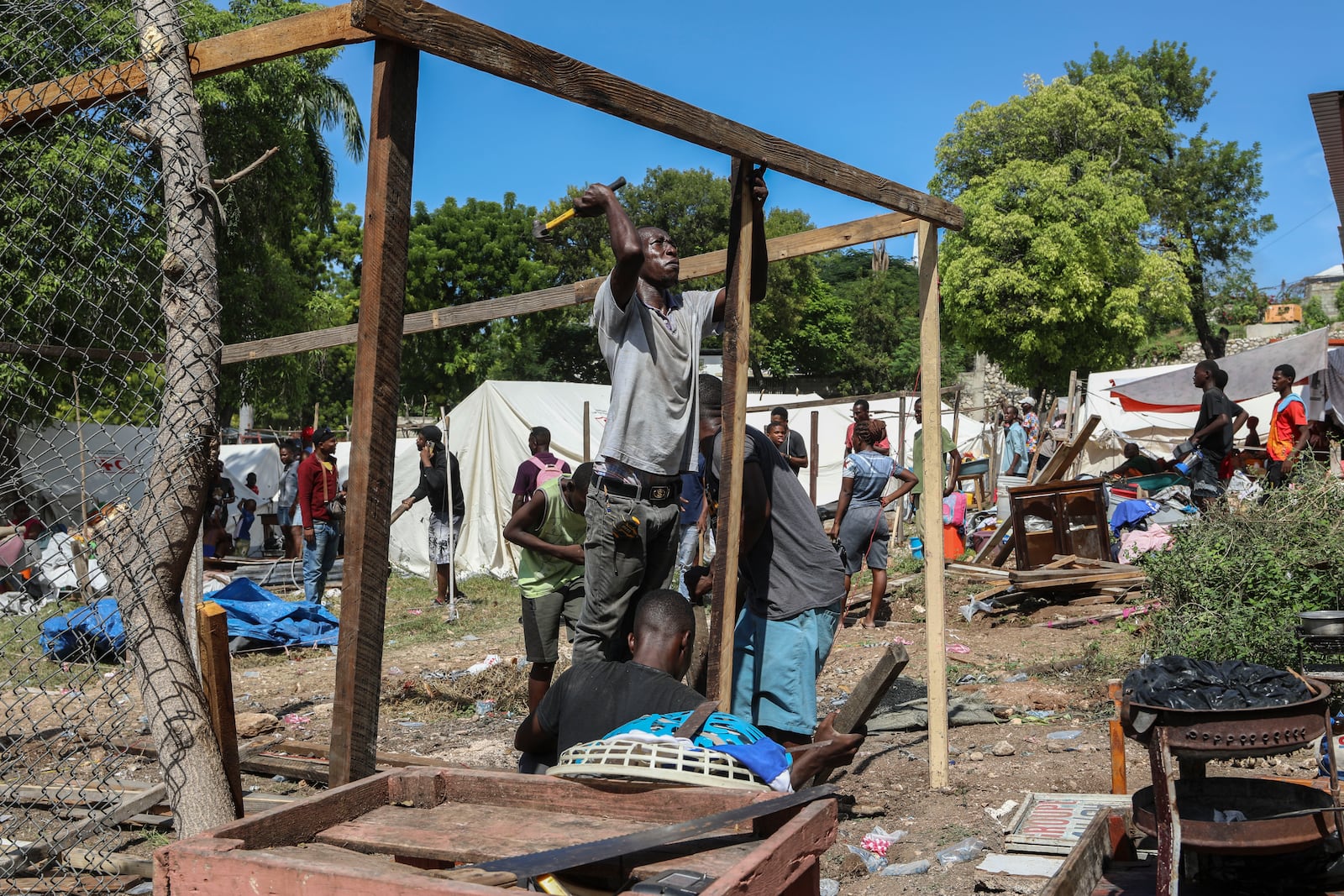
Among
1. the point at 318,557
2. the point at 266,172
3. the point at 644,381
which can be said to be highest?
the point at 266,172

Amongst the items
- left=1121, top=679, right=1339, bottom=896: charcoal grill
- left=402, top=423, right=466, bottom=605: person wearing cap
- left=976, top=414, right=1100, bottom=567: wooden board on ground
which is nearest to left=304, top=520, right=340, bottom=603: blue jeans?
left=402, top=423, right=466, bottom=605: person wearing cap

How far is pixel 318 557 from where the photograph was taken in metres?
10.5

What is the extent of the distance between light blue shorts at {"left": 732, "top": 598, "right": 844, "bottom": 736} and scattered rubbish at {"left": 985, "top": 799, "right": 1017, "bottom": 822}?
1.03 meters

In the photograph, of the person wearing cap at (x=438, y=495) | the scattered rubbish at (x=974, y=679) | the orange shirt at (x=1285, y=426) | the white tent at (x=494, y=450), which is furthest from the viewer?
the white tent at (x=494, y=450)

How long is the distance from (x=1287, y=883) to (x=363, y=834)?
10.4ft

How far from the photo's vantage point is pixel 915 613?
10281 millimetres

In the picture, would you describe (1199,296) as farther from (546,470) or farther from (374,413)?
(374,413)

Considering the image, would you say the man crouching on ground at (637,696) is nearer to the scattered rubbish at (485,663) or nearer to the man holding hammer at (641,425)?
the man holding hammer at (641,425)

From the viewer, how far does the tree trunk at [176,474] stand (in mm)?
2797

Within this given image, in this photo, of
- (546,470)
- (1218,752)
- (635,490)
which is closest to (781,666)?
(635,490)

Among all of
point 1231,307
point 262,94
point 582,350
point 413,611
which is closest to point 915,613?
point 413,611

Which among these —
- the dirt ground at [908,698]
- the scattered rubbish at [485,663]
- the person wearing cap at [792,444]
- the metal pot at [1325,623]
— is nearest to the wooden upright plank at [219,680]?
the dirt ground at [908,698]

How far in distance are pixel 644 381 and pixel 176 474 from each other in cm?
160

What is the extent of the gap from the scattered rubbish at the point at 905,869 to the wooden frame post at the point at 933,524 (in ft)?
2.83
